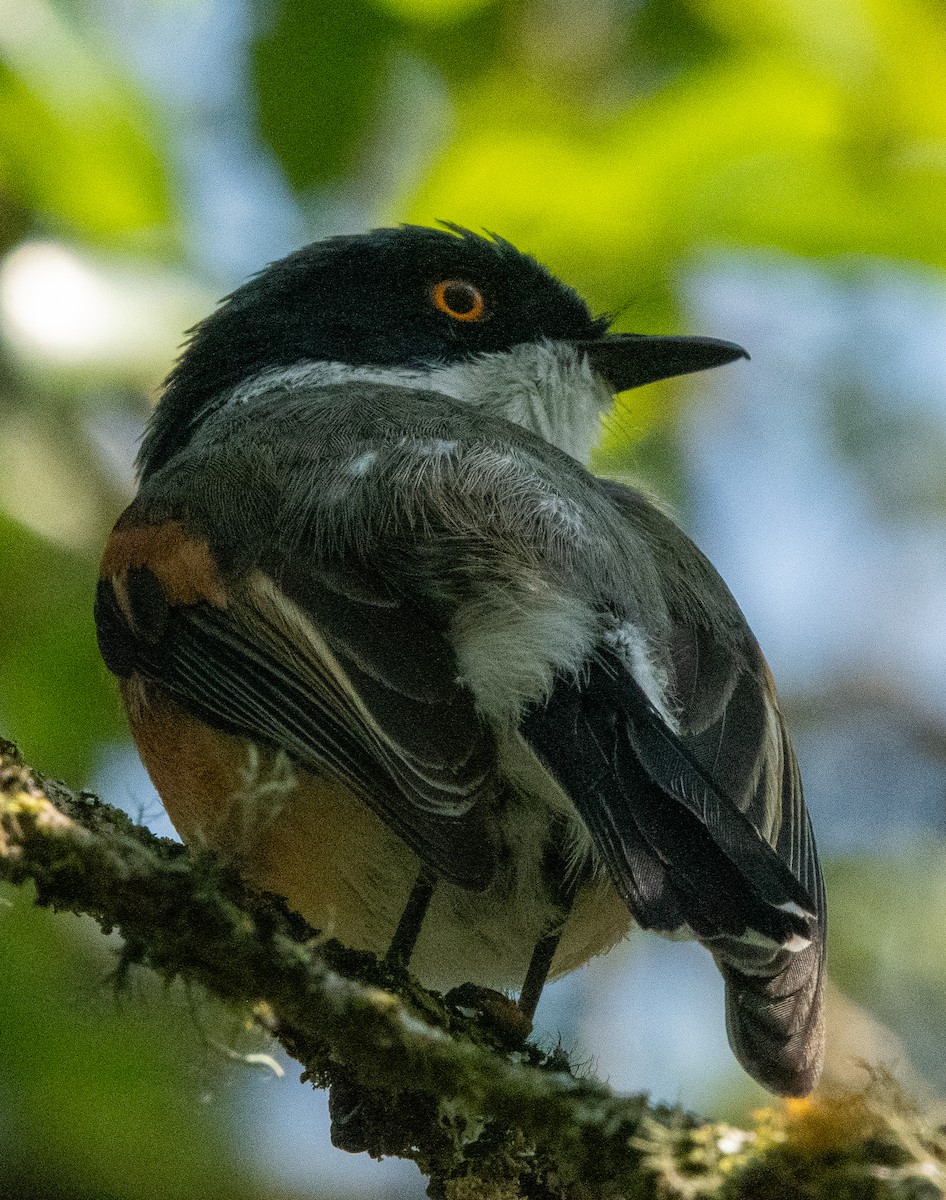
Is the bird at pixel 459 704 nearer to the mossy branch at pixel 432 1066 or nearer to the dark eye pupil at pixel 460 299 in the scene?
the mossy branch at pixel 432 1066

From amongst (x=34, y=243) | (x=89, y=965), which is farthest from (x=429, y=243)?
(x=89, y=965)

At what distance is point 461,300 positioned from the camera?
5094mm

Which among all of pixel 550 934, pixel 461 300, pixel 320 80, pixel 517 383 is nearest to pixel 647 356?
pixel 517 383

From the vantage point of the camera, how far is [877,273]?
4.59 meters

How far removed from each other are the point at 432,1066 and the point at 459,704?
0.87 m

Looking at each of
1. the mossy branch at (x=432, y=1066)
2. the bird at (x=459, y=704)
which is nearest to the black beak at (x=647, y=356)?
the bird at (x=459, y=704)

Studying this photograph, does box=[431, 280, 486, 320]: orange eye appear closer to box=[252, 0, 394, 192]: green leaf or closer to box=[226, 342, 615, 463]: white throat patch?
box=[226, 342, 615, 463]: white throat patch

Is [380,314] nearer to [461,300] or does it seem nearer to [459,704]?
[461,300]

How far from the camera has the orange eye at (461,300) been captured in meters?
5.08

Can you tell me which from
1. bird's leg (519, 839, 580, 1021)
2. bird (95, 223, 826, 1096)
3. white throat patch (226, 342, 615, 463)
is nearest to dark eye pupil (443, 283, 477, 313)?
white throat patch (226, 342, 615, 463)

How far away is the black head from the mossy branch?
2.66 meters

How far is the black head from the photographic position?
198 inches

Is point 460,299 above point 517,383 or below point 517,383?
above

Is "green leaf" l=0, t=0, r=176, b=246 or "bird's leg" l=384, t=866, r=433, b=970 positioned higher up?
"green leaf" l=0, t=0, r=176, b=246
